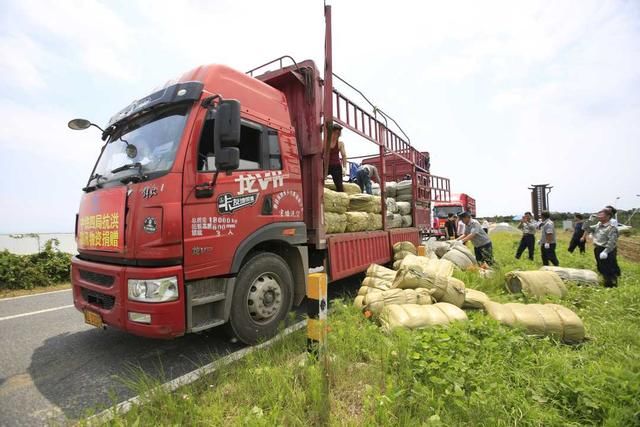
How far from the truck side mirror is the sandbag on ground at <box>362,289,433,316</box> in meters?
2.18

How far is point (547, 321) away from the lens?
10.0ft

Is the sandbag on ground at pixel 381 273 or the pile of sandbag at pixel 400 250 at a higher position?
the pile of sandbag at pixel 400 250

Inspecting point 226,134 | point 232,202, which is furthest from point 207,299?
point 226,134

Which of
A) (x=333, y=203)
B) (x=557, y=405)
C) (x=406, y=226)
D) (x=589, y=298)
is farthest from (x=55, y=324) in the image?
(x=589, y=298)

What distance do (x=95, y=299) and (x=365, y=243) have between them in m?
3.57

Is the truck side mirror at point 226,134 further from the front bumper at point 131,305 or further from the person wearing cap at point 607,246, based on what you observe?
the person wearing cap at point 607,246

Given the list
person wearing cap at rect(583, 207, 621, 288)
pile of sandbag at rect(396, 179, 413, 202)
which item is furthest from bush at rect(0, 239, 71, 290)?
person wearing cap at rect(583, 207, 621, 288)

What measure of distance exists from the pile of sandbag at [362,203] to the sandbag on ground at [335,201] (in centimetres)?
28

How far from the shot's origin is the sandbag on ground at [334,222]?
14.2 ft

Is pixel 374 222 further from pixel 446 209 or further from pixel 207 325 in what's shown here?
pixel 446 209

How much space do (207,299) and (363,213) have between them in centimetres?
299

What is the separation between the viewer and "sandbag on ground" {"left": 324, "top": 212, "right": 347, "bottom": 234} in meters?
4.33

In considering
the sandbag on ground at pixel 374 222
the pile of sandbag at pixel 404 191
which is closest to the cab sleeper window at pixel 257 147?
the sandbag on ground at pixel 374 222

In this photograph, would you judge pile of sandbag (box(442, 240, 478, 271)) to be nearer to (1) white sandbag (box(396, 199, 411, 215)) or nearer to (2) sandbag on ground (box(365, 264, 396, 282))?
(1) white sandbag (box(396, 199, 411, 215))
